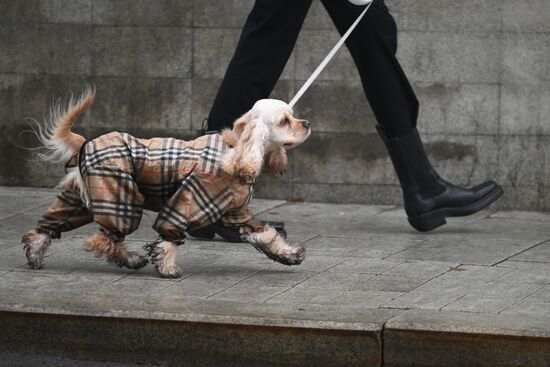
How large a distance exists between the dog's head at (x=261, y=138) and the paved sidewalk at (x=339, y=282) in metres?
0.52

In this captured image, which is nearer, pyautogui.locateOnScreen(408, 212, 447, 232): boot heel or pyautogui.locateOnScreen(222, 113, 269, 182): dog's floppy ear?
pyautogui.locateOnScreen(222, 113, 269, 182): dog's floppy ear

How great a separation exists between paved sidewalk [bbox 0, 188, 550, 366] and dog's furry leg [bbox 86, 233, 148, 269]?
5cm


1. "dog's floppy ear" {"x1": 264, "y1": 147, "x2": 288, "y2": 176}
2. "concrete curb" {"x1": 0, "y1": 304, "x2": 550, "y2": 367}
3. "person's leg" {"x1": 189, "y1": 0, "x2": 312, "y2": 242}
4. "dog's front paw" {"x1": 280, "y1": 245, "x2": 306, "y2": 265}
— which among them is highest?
"person's leg" {"x1": 189, "y1": 0, "x2": 312, "y2": 242}

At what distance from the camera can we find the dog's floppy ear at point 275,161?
5.74 metres

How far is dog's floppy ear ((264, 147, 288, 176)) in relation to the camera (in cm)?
574

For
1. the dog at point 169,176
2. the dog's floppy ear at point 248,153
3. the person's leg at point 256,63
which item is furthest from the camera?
the person's leg at point 256,63

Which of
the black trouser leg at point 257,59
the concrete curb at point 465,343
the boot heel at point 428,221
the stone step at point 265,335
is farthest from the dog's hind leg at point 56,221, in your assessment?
the boot heel at point 428,221

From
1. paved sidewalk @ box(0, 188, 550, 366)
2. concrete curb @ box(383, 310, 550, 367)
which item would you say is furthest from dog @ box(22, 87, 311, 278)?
concrete curb @ box(383, 310, 550, 367)

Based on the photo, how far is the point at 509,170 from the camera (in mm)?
7848

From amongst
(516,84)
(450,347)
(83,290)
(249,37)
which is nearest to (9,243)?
A: (83,290)

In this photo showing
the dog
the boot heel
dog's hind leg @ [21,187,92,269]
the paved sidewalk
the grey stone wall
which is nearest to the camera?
the paved sidewalk

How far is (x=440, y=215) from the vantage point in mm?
6871

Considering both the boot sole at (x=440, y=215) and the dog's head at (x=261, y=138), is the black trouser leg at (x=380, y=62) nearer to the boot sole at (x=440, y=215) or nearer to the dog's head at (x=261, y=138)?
the boot sole at (x=440, y=215)

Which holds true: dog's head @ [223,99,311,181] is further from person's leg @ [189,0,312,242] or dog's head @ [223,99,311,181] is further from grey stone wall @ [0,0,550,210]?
grey stone wall @ [0,0,550,210]
